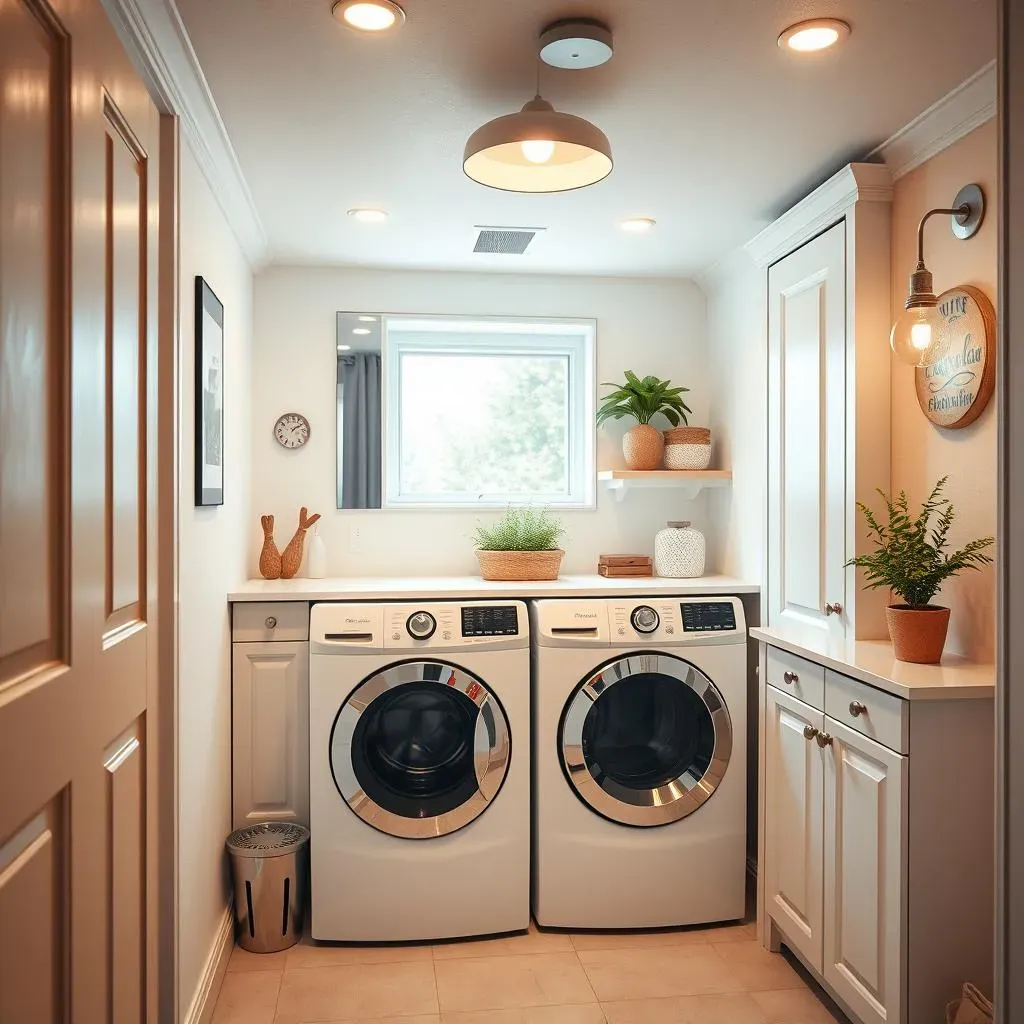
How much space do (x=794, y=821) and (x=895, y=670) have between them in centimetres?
68

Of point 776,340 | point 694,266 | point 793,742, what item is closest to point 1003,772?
point 793,742

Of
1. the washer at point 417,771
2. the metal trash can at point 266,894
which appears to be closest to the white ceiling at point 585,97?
the washer at point 417,771

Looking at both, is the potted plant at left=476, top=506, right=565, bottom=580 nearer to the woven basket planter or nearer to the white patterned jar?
the woven basket planter

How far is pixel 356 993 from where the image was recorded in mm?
2582

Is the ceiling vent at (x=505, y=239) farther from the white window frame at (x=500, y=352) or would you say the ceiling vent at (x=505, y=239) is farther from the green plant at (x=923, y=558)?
the green plant at (x=923, y=558)

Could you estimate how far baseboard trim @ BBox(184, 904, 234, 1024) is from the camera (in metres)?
2.26

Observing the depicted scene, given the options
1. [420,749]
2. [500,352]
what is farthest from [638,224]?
[420,749]

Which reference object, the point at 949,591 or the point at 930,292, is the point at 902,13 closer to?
the point at 930,292

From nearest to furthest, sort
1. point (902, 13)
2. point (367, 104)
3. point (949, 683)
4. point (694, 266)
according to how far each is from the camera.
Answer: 1. point (902, 13)
2. point (949, 683)
3. point (367, 104)
4. point (694, 266)

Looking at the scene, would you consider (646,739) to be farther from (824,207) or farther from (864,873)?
(824,207)

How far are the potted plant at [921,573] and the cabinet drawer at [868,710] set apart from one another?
5.9 inches

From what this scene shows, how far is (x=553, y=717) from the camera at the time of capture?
2.94m

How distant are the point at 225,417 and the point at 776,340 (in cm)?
181

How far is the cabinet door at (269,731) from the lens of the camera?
3004 millimetres
